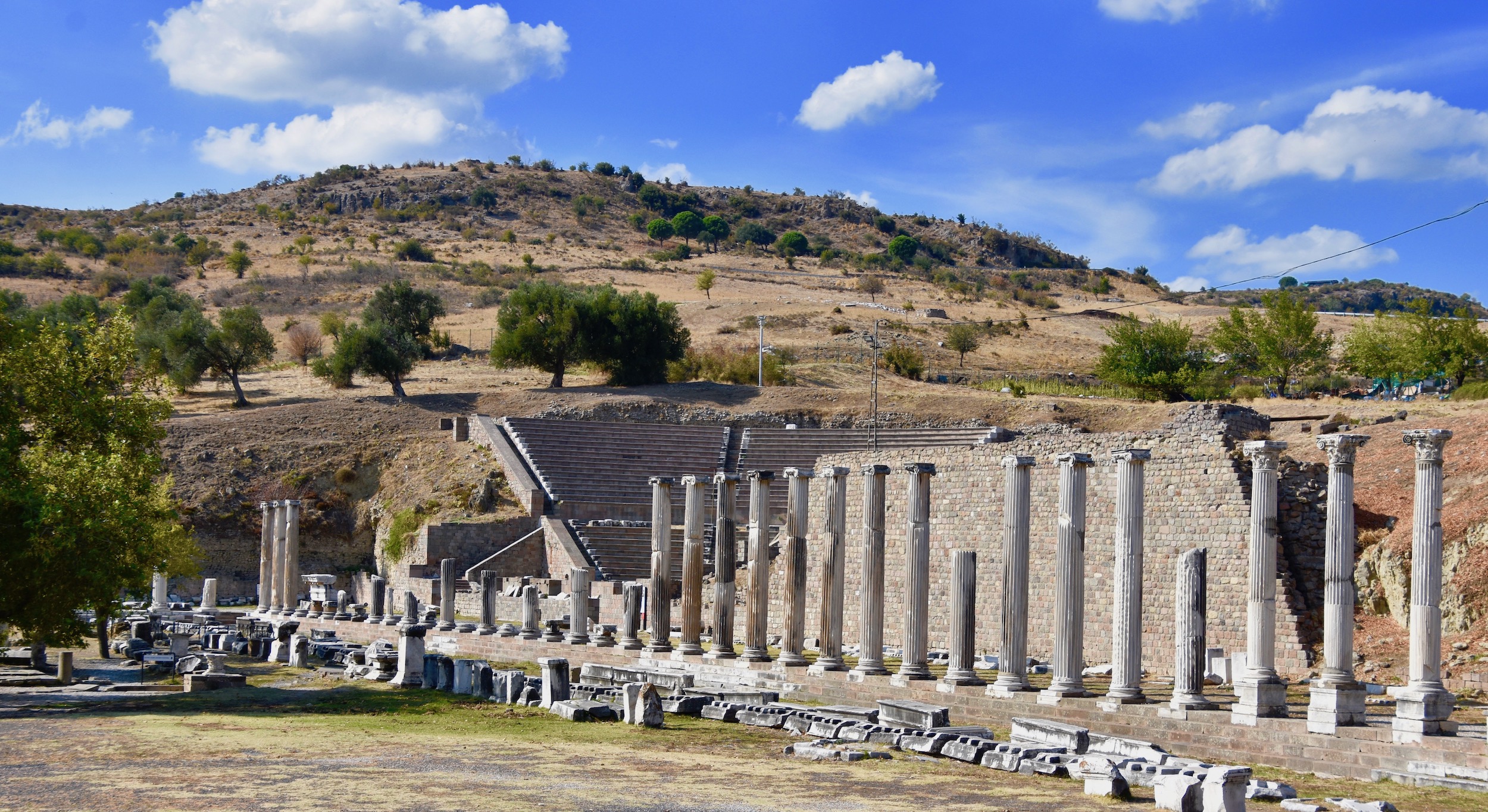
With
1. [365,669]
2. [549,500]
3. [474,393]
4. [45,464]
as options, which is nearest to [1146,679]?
[365,669]

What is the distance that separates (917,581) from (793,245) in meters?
108

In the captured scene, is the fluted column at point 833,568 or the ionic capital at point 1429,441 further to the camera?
the fluted column at point 833,568

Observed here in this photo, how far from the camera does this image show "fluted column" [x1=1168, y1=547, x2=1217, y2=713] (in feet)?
56.6

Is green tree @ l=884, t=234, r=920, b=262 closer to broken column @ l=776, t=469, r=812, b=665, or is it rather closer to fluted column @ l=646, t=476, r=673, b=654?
fluted column @ l=646, t=476, r=673, b=654

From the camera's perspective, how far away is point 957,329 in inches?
3012

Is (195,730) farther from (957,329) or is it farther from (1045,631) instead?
(957,329)

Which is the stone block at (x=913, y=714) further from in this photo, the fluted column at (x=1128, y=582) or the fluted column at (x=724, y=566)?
the fluted column at (x=724, y=566)

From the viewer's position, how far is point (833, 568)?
23.8 meters

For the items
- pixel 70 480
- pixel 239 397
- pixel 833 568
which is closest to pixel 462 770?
pixel 833 568

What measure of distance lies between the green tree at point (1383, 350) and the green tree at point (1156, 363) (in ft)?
20.1

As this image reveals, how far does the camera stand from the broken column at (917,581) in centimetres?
2125

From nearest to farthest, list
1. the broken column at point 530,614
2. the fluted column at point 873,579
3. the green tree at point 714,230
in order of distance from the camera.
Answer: the fluted column at point 873,579 → the broken column at point 530,614 → the green tree at point 714,230

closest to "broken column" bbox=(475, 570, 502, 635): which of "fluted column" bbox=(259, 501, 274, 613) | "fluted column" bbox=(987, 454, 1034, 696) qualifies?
"fluted column" bbox=(259, 501, 274, 613)

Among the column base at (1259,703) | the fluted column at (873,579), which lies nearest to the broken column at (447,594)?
the fluted column at (873,579)
